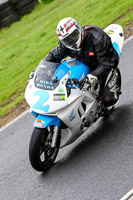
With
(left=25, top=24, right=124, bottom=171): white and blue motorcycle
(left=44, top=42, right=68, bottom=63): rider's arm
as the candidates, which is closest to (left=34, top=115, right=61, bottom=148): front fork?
(left=25, top=24, right=124, bottom=171): white and blue motorcycle

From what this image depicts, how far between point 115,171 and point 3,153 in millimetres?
2591

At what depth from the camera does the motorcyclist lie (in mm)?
5508

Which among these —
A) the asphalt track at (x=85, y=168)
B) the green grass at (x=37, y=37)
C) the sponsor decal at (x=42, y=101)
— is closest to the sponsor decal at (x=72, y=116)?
the sponsor decal at (x=42, y=101)

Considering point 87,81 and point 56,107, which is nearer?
point 56,107

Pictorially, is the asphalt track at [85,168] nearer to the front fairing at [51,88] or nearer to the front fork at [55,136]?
the front fork at [55,136]

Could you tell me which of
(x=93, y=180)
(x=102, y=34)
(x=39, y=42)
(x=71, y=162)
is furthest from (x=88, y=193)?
(x=39, y=42)

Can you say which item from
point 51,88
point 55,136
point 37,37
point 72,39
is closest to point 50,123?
point 55,136

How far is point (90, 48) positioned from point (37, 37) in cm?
866

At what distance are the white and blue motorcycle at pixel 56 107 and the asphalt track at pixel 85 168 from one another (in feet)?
0.97

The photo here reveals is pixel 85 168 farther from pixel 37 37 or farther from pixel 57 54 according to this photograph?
pixel 37 37

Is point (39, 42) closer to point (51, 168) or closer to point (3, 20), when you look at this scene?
point (3, 20)

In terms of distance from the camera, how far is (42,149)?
534 centimetres

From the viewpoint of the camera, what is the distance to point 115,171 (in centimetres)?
499

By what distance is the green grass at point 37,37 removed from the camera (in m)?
10.6
